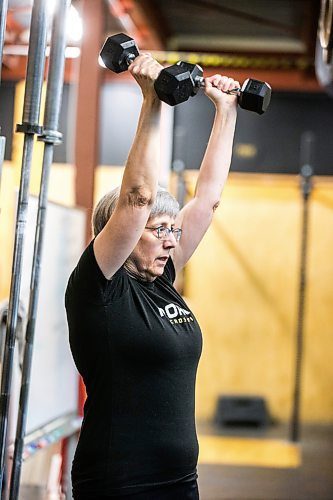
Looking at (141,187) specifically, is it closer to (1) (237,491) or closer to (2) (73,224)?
(2) (73,224)

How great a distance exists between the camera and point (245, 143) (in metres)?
8.12

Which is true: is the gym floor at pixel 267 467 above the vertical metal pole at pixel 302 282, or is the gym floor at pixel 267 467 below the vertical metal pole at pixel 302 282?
below

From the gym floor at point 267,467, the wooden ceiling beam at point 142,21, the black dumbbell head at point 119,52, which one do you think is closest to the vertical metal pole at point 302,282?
the gym floor at point 267,467

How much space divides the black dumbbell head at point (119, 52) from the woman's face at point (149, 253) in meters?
0.34

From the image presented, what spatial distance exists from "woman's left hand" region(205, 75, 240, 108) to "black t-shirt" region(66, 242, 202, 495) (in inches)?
18.3

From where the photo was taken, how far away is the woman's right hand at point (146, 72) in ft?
4.97

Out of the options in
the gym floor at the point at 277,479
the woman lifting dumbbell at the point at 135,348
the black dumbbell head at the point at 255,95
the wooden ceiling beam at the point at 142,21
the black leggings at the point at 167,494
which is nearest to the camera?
the woman lifting dumbbell at the point at 135,348

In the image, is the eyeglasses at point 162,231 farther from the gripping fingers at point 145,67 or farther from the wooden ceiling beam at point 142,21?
the wooden ceiling beam at point 142,21

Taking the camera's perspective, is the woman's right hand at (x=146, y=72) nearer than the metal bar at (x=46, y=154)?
Yes

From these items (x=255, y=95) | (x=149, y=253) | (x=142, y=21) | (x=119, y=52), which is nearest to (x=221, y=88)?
(x=255, y=95)

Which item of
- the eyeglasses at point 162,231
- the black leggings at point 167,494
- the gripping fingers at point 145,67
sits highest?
the gripping fingers at point 145,67

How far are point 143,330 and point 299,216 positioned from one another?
21.4ft

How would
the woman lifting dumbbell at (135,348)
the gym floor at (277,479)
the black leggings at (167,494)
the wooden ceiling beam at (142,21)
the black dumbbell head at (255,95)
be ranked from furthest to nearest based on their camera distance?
1. the wooden ceiling beam at (142,21)
2. the gym floor at (277,479)
3. the black dumbbell head at (255,95)
4. the black leggings at (167,494)
5. the woman lifting dumbbell at (135,348)

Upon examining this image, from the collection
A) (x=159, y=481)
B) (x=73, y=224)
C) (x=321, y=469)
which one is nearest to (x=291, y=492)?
(x=321, y=469)
